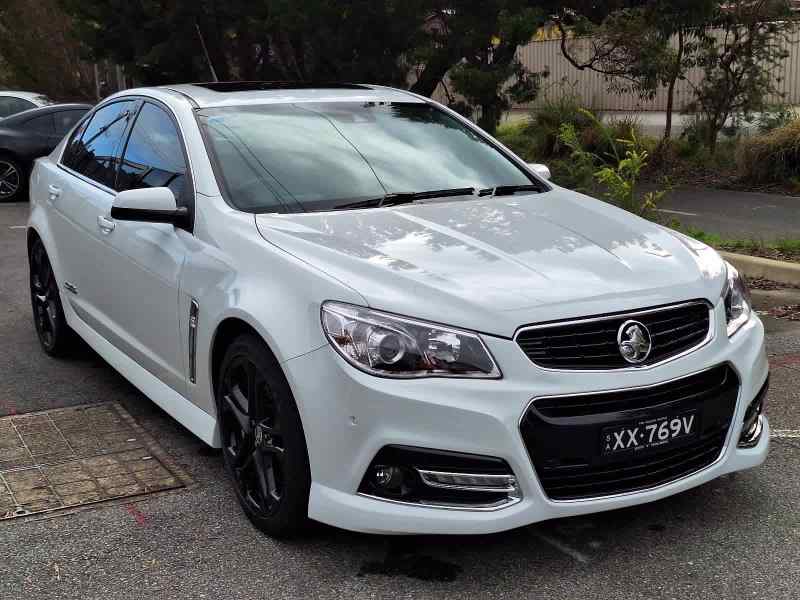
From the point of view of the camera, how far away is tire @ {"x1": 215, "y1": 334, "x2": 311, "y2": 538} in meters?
3.59

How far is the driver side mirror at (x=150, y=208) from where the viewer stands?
4379 millimetres

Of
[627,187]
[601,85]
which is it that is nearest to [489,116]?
[627,187]

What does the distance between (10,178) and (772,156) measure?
10456 mm

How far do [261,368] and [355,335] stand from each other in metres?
0.44

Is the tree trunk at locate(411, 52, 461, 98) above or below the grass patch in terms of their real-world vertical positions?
above

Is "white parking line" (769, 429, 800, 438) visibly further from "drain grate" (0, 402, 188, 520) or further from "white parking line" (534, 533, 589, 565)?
"drain grate" (0, 402, 188, 520)

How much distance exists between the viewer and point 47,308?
21.4 ft

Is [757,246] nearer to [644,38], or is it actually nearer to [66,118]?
[644,38]

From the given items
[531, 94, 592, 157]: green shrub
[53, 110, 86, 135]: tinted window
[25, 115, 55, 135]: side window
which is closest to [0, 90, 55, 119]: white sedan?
[53, 110, 86, 135]: tinted window

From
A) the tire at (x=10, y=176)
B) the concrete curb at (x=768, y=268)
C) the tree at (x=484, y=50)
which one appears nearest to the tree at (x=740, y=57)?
the tree at (x=484, y=50)

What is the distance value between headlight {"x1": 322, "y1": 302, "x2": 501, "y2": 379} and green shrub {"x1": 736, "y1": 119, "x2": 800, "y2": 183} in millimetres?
10826

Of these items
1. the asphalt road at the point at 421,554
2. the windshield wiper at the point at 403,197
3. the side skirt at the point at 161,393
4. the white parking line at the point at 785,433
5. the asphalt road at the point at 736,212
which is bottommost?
the asphalt road at the point at 736,212

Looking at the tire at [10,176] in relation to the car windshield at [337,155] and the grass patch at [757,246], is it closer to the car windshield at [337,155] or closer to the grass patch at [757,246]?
the grass patch at [757,246]

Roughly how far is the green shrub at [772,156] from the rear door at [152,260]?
9.89m
